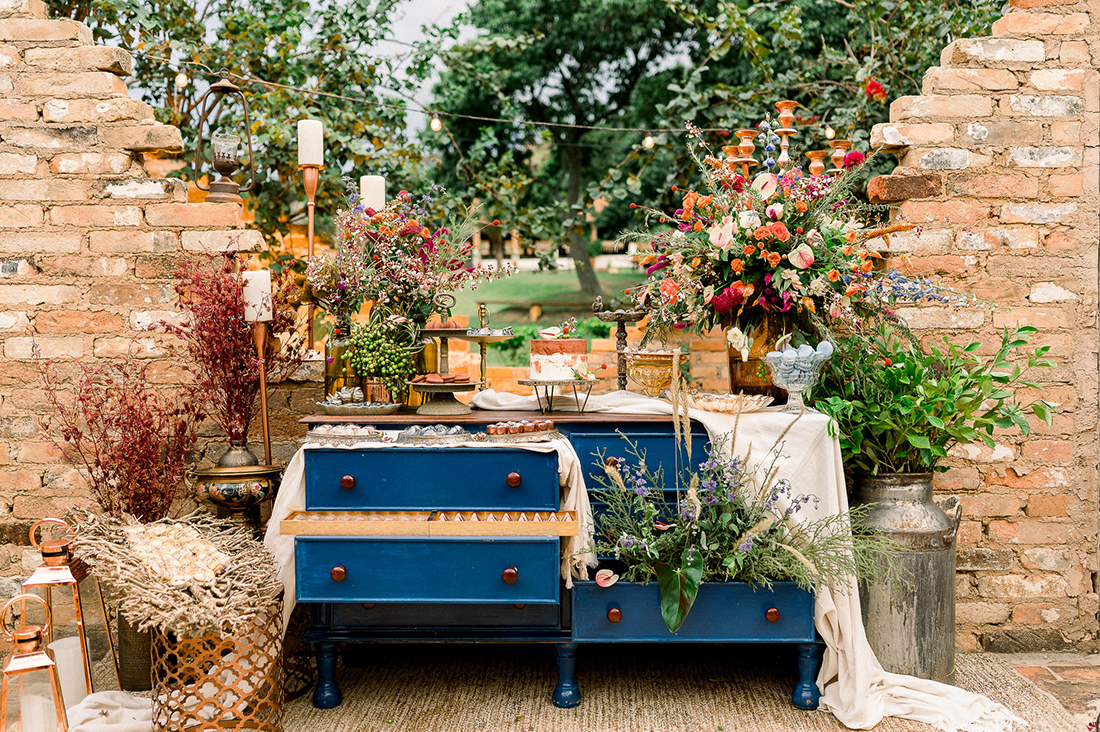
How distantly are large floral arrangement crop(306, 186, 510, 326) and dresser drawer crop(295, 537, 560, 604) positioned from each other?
0.84m

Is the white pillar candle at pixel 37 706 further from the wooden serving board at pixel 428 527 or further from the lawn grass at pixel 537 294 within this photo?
the lawn grass at pixel 537 294

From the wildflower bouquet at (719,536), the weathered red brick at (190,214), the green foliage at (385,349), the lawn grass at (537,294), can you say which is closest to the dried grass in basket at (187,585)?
the green foliage at (385,349)

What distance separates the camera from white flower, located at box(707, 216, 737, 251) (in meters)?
2.61

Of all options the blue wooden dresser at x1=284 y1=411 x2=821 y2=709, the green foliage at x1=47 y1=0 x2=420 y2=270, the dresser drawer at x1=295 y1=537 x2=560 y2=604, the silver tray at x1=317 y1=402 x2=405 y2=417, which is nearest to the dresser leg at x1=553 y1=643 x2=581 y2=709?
the blue wooden dresser at x1=284 y1=411 x2=821 y2=709

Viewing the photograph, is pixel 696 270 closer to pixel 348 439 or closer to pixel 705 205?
pixel 705 205

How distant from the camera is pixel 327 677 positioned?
270cm

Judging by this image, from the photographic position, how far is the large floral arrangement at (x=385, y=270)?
2.79m

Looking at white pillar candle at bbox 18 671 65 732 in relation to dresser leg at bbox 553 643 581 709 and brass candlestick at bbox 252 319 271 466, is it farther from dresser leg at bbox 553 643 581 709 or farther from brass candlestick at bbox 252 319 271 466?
dresser leg at bbox 553 643 581 709

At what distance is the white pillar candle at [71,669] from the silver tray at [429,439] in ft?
4.09

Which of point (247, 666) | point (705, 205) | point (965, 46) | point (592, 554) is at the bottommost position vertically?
point (247, 666)

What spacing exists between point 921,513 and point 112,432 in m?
3.09

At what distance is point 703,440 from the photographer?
2.71m

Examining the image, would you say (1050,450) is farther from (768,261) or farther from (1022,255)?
(768,261)

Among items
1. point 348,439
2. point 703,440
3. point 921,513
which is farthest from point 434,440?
point 921,513
